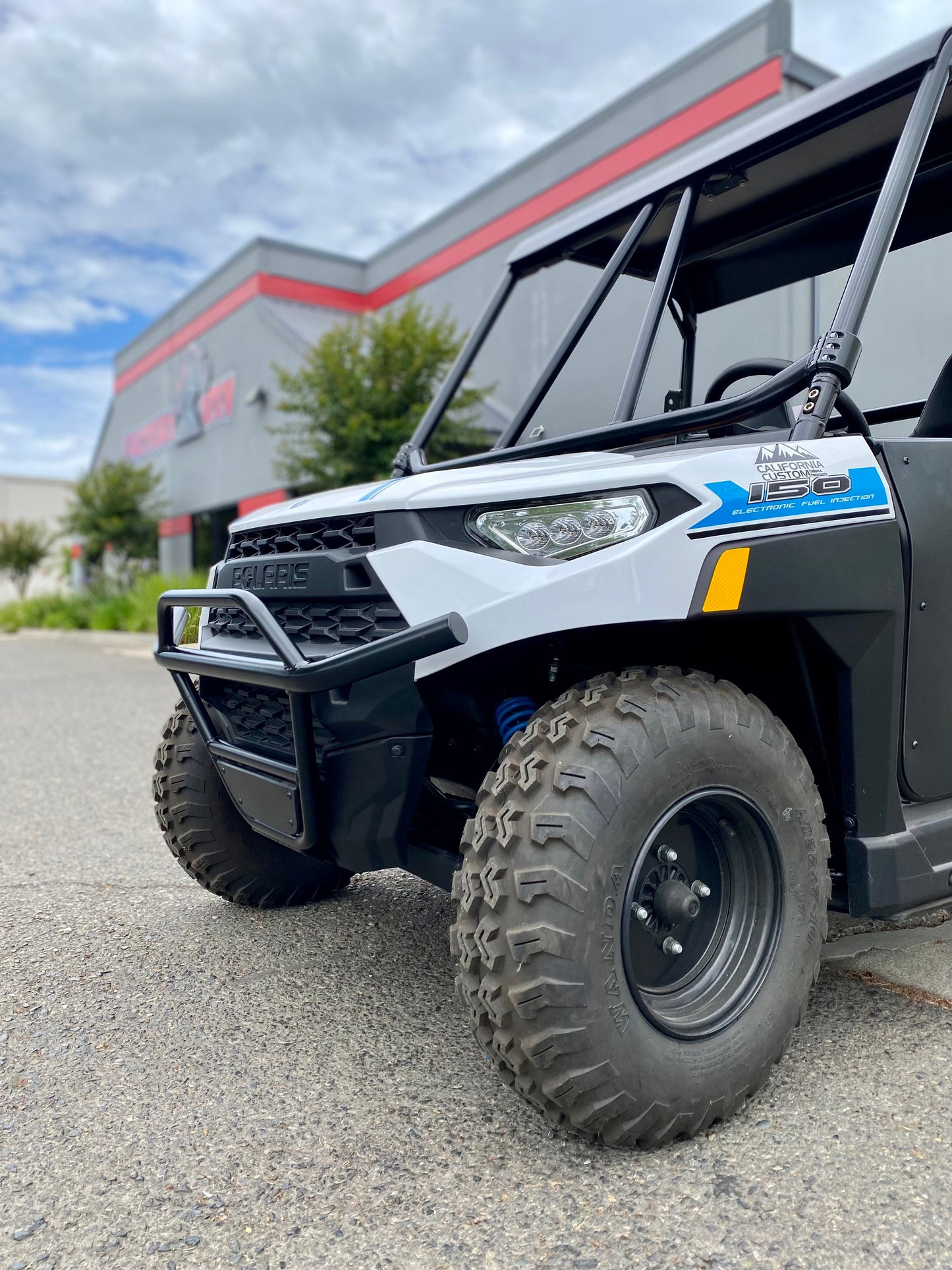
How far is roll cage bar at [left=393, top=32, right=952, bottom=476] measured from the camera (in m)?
2.22

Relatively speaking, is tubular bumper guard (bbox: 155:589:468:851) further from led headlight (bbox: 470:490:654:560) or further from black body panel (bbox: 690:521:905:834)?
black body panel (bbox: 690:521:905:834)

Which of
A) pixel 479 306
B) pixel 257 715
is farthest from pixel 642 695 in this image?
pixel 479 306

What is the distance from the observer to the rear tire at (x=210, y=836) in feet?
10.3

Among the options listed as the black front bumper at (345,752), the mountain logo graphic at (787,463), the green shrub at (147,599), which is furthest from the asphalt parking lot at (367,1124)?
the green shrub at (147,599)

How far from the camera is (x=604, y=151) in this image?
43.2ft

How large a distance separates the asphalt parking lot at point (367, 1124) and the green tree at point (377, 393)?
10150mm

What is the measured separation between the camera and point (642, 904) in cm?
216

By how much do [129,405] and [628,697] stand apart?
28763 mm

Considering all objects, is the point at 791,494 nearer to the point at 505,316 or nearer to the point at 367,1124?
the point at 367,1124

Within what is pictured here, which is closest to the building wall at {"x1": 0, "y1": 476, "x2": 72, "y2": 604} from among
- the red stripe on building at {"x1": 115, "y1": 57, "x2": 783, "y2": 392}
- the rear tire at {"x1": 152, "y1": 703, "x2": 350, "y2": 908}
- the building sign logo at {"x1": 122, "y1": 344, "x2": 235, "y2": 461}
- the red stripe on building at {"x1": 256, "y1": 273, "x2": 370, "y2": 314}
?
the building sign logo at {"x1": 122, "y1": 344, "x2": 235, "y2": 461}

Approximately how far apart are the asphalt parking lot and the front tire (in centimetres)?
18

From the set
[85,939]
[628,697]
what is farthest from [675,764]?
[85,939]

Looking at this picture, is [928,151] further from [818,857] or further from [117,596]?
[117,596]

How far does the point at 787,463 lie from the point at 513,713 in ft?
2.88
